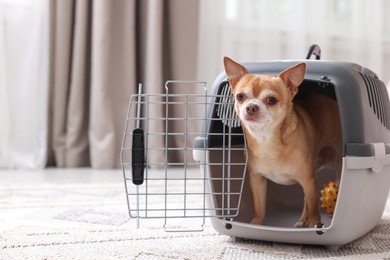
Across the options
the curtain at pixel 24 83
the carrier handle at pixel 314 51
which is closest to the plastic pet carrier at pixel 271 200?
the carrier handle at pixel 314 51

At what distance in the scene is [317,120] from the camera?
4.24ft

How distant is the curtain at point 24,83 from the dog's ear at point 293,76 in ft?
6.65

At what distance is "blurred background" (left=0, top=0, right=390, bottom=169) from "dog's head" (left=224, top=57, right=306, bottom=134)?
179 cm

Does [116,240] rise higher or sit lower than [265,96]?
lower

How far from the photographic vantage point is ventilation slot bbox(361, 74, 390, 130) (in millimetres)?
1140

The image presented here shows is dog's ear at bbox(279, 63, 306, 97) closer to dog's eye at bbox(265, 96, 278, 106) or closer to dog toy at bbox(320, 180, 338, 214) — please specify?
dog's eye at bbox(265, 96, 278, 106)

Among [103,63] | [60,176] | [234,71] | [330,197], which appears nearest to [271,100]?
[234,71]

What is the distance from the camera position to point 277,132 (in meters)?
1.10

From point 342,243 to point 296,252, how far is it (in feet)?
0.32

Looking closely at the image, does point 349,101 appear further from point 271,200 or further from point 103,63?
point 103,63

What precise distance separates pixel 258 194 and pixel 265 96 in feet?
0.90

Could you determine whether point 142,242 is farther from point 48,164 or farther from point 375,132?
point 48,164

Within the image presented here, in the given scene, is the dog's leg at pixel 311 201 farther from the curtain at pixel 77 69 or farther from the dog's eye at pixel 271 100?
the curtain at pixel 77 69

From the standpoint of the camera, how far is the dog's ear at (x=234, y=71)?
1.09m
